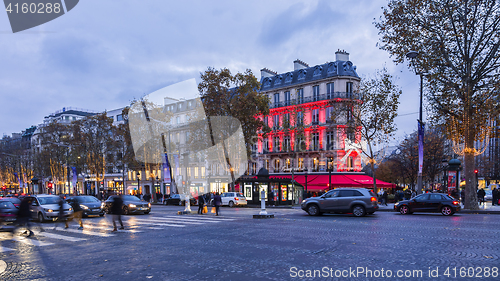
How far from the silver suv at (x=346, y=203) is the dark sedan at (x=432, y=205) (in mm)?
3182

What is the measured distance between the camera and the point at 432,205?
19000 mm

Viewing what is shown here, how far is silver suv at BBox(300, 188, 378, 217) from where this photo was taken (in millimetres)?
17797

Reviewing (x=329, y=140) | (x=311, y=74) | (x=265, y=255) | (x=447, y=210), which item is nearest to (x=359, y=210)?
(x=447, y=210)

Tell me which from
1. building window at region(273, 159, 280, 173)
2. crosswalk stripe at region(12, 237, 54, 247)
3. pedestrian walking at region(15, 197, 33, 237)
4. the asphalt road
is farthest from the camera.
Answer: building window at region(273, 159, 280, 173)

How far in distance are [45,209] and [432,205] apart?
21.9 m

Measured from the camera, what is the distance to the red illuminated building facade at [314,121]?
139 feet

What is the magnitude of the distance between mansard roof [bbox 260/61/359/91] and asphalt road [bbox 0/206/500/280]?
33.5 metres

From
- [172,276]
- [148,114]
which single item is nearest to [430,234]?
[172,276]

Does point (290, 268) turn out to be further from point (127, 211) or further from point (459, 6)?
point (459, 6)

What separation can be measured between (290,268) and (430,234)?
6.64 metres

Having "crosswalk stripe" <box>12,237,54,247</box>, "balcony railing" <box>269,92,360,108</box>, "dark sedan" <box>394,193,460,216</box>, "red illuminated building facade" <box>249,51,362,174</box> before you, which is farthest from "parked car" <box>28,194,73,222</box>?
"balcony railing" <box>269,92,360,108</box>

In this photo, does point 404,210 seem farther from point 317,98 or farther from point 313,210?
point 317,98

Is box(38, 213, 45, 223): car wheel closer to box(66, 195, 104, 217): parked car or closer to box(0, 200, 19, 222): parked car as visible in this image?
box(0, 200, 19, 222): parked car

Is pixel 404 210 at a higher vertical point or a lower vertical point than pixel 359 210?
lower
